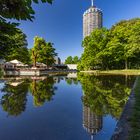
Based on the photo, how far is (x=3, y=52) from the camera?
3.42 m

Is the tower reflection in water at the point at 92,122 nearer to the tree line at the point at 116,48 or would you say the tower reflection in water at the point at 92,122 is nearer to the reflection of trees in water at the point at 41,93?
the reflection of trees in water at the point at 41,93

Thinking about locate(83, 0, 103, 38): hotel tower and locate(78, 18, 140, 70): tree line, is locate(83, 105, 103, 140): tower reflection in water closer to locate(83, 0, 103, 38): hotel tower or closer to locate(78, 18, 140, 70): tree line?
locate(78, 18, 140, 70): tree line

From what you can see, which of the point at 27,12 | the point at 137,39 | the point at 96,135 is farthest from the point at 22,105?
the point at 137,39

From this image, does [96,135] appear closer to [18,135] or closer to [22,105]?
[18,135]

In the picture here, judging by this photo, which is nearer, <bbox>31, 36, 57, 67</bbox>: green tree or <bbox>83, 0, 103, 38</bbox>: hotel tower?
<bbox>31, 36, 57, 67</bbox>: green tree

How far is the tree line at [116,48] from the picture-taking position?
42075 millimetres

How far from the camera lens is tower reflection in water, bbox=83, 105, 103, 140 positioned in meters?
5.73

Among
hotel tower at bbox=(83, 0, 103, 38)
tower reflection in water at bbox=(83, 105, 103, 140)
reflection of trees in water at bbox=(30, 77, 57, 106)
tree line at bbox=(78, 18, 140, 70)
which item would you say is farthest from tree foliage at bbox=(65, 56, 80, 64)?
tower reflection in water at bbox=(83, 105, 103, 140)

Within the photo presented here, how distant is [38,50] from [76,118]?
184ft

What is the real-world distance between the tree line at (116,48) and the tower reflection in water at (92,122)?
34992mm

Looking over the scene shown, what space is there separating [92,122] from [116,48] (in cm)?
4087

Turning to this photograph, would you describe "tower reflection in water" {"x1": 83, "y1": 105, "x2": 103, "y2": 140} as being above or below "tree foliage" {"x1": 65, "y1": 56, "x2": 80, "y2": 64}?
below

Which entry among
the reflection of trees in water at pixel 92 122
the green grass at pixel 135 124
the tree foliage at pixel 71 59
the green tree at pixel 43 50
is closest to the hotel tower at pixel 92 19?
the tree foliage at pixel 71 59

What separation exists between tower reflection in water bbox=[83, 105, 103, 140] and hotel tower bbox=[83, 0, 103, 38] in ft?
449
